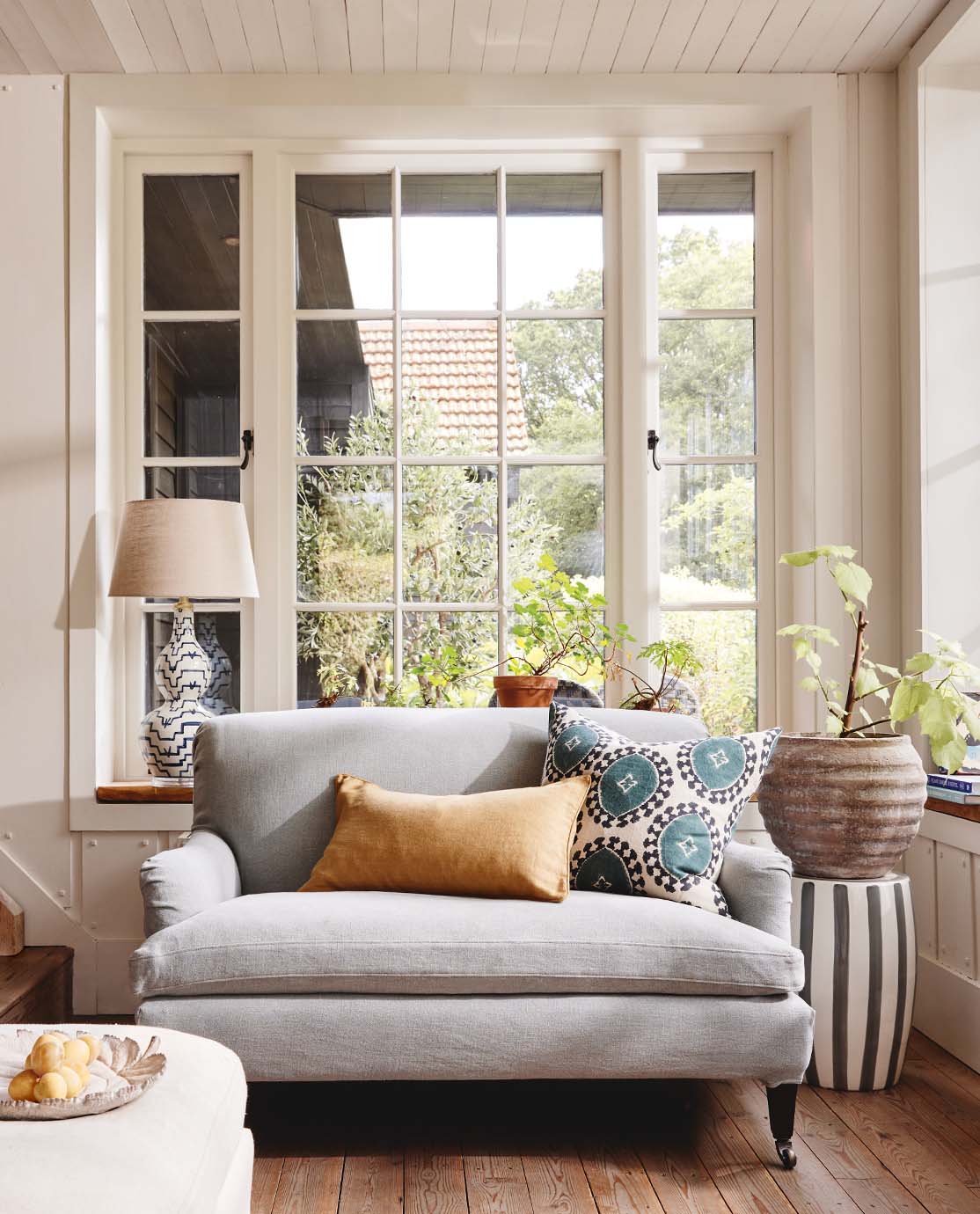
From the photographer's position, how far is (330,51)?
3059 mm

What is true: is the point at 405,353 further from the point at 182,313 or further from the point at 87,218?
the point at 87,218

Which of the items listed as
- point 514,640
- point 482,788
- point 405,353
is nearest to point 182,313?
point 405,353

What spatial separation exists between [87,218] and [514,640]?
1.81 meters

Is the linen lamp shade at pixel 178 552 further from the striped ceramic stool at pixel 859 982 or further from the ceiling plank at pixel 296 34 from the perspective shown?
the striped ceramic stool at pixel 859 982

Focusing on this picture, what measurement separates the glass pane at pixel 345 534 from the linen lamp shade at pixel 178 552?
14.9 inches

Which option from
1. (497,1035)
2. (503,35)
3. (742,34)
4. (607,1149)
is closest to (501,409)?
(503,35)

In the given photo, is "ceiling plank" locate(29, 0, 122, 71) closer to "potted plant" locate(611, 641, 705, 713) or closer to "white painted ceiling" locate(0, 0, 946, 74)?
"white painted ceiling" locate(0, 0, 946, 74)

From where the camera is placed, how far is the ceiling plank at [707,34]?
114 inches

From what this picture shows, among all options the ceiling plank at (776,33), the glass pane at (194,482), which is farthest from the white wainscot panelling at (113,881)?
the ceiling plank at (776,33)

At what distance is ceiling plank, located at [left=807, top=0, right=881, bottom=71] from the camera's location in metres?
2.89

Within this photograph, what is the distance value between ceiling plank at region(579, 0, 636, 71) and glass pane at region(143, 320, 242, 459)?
1.34m

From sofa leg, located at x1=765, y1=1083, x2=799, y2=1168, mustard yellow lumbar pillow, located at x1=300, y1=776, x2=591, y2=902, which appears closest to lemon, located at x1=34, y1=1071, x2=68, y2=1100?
mustard yellow lumbar pillow, located at x1=300, y1=776, x2=591, y2=902

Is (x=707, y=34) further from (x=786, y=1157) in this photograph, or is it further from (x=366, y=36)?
(x=786, y=1157)

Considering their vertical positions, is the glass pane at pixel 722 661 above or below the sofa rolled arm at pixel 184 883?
above
